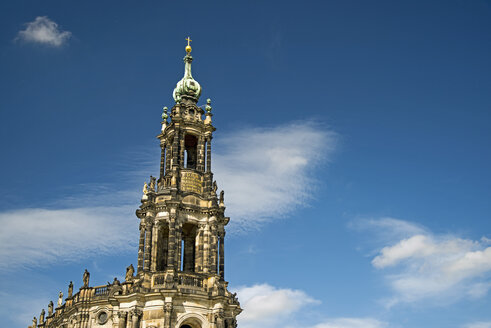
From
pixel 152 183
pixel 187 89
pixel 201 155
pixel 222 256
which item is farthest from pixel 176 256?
pixel 187 89

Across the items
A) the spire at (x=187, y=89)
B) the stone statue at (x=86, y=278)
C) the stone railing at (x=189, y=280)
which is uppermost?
the spire at (x=187, y=89)

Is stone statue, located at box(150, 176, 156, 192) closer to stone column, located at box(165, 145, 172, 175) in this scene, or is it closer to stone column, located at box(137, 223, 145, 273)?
stone column, located at box(165, 145, 172, 175)

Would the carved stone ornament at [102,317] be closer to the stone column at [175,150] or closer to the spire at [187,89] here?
the stone column at [175,150]

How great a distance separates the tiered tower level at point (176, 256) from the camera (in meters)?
48.6

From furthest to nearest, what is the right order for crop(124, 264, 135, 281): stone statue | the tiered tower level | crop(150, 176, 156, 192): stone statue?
1. crop(150, 176, 156, 192): stone statue
2. crop(124, 264, 135, 281): stone statue
3. the tiered tower level

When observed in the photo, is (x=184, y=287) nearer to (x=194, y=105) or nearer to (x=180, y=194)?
(x=180, y=194)

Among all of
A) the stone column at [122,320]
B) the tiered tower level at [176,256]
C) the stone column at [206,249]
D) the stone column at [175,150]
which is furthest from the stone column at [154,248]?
the stone column at [175,150]

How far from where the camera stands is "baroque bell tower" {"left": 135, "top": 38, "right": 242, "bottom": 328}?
48.7 m

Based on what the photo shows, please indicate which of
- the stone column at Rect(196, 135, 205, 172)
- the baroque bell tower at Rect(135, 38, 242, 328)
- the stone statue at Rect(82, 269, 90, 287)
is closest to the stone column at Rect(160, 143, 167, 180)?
the baroque bell tower at Rect(135, 38, 242, 328)

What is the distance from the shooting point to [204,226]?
53375mm

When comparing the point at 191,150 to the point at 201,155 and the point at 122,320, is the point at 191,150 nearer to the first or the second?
the point at 201,155

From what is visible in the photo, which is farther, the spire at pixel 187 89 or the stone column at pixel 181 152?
the spire at pixel 187 89

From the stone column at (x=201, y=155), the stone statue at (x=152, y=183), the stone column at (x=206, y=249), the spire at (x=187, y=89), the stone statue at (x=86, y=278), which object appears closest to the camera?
the stone column at (x=206, y=249)

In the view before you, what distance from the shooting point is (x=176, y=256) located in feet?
166
